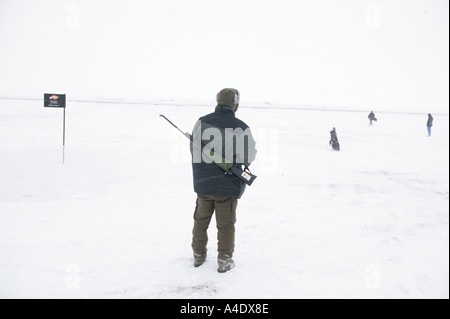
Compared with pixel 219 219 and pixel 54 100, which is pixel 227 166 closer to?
pixel 219 219

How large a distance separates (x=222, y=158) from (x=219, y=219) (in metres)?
0.60

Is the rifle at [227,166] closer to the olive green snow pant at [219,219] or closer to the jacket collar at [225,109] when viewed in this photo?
the olive green snow pant at [219,219]

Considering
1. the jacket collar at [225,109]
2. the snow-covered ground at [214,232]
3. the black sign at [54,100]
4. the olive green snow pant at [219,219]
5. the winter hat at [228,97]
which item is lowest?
the snow-covered ground at [214,232]

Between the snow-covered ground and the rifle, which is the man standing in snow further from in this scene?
the snow-covered ground

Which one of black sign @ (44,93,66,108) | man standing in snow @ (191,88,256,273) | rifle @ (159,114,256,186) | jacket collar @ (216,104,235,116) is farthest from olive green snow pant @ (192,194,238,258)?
black sign @ (44,93,66,108)

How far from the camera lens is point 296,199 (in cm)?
577

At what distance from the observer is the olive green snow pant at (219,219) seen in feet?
10.1

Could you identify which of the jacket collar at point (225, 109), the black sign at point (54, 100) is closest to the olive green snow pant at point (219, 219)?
the jacket collar at point (225, 109)

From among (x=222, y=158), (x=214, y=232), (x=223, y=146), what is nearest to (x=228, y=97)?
(x=223, y=146)

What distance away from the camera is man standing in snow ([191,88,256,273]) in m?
3.01
